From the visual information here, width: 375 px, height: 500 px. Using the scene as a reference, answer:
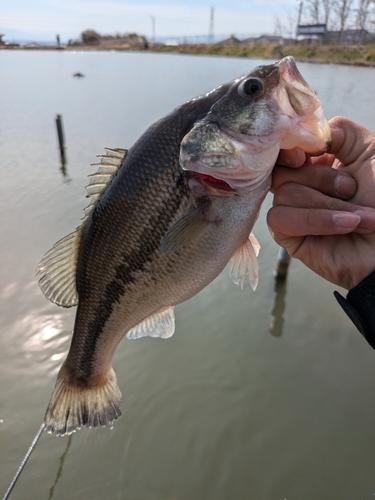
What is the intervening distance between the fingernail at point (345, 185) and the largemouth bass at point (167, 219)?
0.17 m

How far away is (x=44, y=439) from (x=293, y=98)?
3.70 metres

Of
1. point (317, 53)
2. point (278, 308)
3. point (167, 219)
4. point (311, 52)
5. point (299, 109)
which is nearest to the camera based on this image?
point (299, 109)

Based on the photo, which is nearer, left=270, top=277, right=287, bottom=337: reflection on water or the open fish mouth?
the open fish mouth

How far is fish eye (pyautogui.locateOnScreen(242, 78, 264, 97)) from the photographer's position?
1459 millimetres

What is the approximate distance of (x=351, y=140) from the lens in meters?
1.63

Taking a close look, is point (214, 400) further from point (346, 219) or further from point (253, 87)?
point (253, 87)

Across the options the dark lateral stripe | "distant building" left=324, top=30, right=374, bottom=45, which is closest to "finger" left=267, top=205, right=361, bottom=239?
the dark lateral stripe

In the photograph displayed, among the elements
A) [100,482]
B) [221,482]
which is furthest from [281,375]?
[100,482]

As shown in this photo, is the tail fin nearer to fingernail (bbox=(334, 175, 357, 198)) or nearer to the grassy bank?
fingernail (bbox=(334, 175, 357, 198))

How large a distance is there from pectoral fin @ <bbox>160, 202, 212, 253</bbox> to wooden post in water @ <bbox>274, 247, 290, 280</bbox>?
3.88 metres

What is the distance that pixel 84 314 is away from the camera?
2.01 m

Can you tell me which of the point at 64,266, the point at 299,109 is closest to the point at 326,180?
the point at 299,109

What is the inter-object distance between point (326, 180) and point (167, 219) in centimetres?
72

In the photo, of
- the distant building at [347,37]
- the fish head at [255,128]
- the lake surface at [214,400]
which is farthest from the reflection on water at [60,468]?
the distant building at [347,37]
